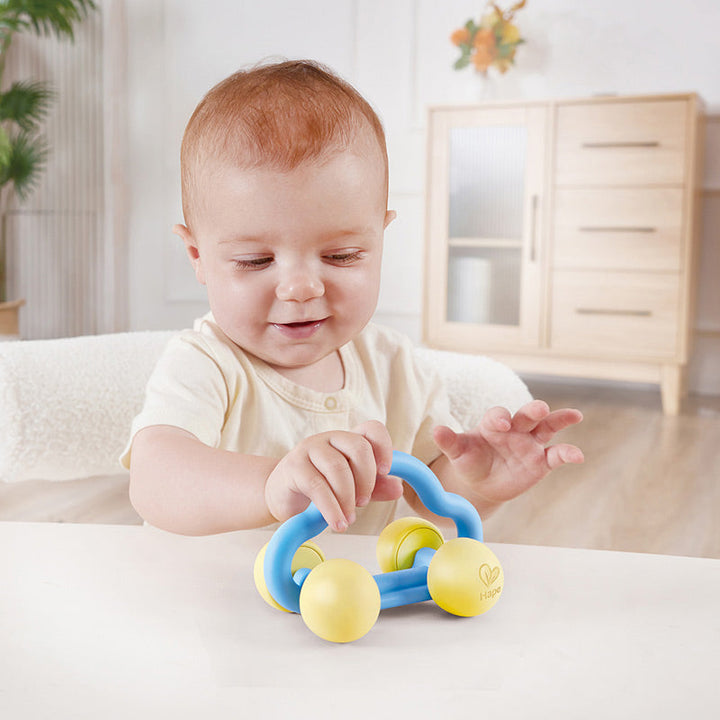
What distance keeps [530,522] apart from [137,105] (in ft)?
9.34

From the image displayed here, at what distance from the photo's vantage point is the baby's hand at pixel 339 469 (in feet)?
1.18

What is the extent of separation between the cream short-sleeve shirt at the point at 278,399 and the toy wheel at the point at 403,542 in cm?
20

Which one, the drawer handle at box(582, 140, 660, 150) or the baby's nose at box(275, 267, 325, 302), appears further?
the drawer handle at box(582, 140, 660, 150)

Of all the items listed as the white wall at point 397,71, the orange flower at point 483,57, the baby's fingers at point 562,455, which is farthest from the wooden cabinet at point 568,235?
the baby's fingers at point 562,455

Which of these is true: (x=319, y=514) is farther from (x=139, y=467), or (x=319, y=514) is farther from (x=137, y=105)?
(x=137, y=105)

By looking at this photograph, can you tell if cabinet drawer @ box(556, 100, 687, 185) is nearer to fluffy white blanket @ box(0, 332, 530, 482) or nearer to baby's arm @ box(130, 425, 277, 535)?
fluffy white blanket @ box(0, 332, 530, 482)

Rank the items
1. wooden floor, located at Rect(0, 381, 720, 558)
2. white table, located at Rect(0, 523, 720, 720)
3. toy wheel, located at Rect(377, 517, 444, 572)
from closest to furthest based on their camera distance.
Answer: white table, located at Rect(0, 523, 720, 720) → toy wheel, located at Rect(377, 517, 444, 572) → wooden floor, located at Rect(0, 381, 720, 558)

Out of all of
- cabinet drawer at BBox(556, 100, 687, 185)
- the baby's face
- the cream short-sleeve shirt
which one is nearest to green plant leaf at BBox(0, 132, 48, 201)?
cabinet drawer at BBox(556, 100, 687, 185)

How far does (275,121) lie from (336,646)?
0.34 m

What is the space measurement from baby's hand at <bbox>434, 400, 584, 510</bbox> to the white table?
8 centimetres

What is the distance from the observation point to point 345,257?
562 mm

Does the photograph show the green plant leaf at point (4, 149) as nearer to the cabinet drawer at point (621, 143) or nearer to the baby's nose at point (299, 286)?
the cabinet drawer at point (621, 143)

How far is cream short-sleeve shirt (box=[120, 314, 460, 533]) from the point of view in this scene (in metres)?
0.63

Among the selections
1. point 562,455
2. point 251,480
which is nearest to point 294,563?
point 251,480
